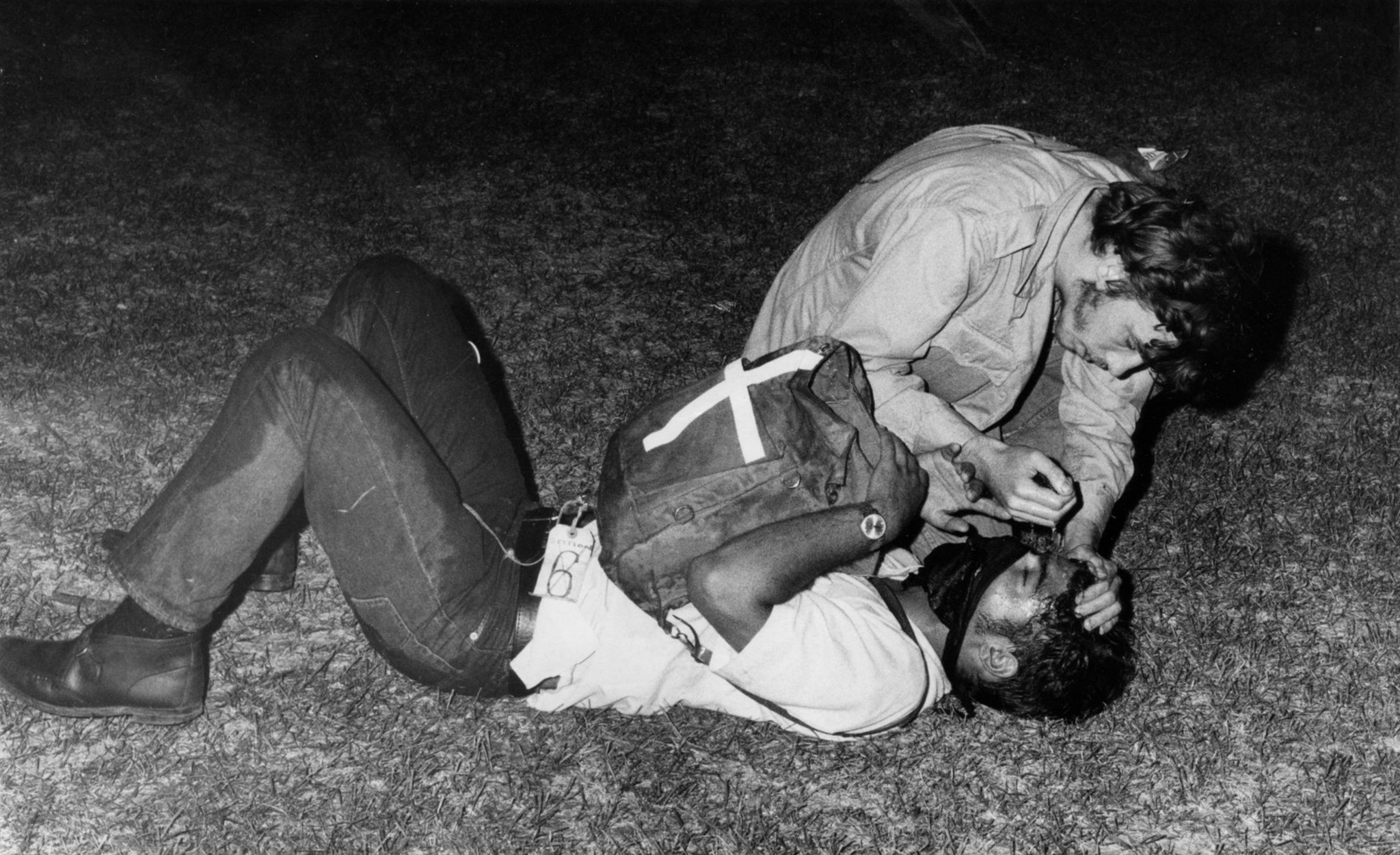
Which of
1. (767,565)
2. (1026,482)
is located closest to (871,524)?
(767,565)

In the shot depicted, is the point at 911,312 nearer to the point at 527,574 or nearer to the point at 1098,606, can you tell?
the point at 1098,606

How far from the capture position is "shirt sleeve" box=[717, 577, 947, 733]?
2988 millimetres

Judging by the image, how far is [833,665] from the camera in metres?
3.02

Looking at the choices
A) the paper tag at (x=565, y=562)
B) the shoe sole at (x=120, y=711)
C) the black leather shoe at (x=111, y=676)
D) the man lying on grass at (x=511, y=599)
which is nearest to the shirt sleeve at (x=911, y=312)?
the man lying on grass at (x=511, y=599)

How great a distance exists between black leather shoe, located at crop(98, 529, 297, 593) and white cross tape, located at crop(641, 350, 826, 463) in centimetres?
145

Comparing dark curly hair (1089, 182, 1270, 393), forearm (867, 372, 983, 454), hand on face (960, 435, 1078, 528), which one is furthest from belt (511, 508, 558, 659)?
dark curly hair (1089, 182, 1270, 393)

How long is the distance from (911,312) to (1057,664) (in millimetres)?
1058

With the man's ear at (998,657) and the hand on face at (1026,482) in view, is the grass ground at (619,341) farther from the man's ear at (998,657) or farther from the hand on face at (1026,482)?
the hand on face at (1026,482)

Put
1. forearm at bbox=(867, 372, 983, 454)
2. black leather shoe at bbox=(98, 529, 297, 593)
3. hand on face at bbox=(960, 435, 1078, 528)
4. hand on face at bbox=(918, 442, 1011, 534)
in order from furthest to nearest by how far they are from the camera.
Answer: black leather shoe at bbox=(98, 529, 297, 593)
forearm at bbox=(867, 372, 983, 454)
hand on face at bbox=(918, 442, 1011, 534)
hand on face at bbox=(960, 435, 1078, 528)

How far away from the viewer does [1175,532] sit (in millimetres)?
4750

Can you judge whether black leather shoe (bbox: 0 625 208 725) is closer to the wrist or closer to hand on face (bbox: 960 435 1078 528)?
the wrist

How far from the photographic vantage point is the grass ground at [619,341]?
3447 millimetres

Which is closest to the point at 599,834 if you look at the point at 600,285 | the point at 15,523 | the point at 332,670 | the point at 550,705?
the point at 550,705

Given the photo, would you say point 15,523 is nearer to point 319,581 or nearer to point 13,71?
point 319,581
